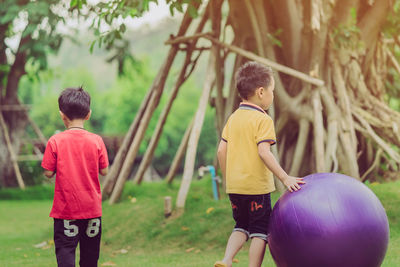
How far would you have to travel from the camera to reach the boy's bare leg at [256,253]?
4.76m

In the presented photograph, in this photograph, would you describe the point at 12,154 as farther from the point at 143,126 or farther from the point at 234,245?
the point at 234,245

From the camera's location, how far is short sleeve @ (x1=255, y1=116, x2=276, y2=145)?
474 centimetres

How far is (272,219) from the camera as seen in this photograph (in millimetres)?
4668

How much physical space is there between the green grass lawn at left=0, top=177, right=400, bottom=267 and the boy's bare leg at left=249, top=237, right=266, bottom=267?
1264 millimetres

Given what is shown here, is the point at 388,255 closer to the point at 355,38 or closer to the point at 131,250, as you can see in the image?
the point at 131,250

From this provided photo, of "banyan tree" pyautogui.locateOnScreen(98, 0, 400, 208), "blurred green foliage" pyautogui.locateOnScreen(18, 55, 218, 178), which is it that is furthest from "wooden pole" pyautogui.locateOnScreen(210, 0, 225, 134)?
"blurred green foliage" pyautogui.locateOnScreen(18, 55, 218, 178)

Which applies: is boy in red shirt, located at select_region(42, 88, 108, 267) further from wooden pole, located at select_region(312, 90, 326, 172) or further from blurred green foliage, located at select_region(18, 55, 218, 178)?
blurred green foliage, located at select_region(18, 55, 218, 178)

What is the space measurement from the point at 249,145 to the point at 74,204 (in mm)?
1393

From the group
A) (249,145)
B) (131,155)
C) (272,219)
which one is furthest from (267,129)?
(131,155)

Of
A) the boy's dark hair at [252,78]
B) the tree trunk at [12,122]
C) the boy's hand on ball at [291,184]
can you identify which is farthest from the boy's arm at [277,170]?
the tree trunk at [12,122]

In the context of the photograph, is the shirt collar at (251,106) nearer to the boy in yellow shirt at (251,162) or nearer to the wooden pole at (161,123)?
the boy in yellow shirt at (251,162)

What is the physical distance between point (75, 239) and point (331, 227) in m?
1.85

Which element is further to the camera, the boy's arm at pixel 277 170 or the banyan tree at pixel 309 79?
the banyan tree at pixel 309 79

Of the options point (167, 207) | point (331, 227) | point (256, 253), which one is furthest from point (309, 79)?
point (331, 227)
